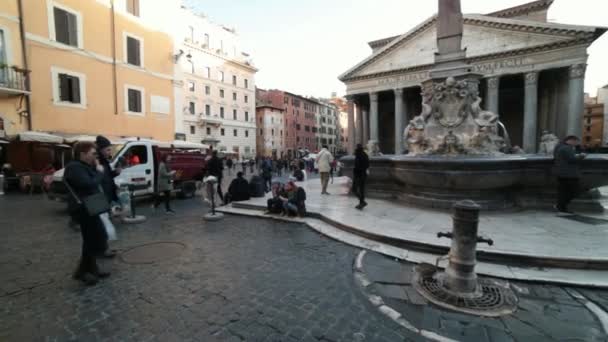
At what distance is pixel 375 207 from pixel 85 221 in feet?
21.2

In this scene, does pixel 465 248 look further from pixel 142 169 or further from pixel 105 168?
pixel 142 169

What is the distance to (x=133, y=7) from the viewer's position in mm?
19719

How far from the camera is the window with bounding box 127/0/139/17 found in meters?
19.5

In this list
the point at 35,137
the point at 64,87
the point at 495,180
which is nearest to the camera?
the point at 495,180

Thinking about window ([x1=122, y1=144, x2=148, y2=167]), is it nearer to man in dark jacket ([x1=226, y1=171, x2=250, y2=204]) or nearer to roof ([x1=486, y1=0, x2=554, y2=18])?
man in dark jacket ([x1=226, y1=171, x2=250, y2=204])

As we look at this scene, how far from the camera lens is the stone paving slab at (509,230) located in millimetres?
3922

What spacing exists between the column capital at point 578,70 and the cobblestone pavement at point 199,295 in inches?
1228

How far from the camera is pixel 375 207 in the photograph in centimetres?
766

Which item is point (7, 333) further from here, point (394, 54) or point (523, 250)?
point (394, 54)

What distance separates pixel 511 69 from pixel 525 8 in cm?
1281

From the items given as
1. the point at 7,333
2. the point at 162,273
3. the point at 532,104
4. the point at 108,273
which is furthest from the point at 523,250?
the point at 532,104

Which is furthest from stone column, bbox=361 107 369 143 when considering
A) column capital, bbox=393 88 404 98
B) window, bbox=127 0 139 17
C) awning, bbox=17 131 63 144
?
awning, bbox=17 131 63 144

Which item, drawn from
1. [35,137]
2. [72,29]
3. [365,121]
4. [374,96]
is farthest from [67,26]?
[365,121]

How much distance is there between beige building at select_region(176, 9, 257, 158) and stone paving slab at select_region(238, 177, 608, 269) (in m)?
32.3
